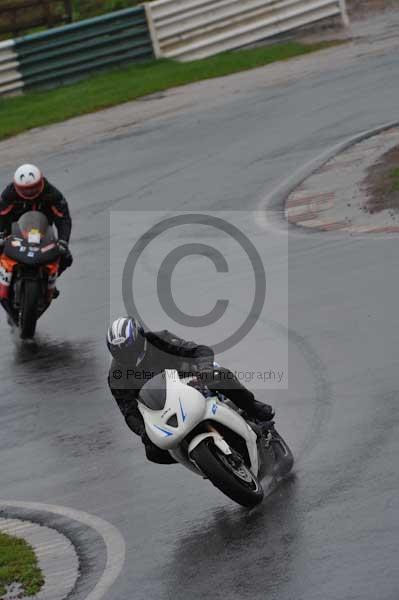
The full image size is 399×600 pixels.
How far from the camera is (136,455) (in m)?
10.3

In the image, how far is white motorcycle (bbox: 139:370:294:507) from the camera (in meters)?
8.30

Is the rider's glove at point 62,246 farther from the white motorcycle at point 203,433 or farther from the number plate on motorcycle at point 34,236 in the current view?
the white motorcycle at point 203,433

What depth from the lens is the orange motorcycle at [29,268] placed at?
1358 cm

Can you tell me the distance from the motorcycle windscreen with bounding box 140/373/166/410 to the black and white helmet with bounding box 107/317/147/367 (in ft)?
1.24

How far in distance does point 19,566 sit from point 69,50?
20.8 meters

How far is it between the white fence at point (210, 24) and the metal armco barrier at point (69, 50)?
0.47 metres

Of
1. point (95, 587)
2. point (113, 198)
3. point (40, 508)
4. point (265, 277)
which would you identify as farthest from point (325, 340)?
point (113, 198)

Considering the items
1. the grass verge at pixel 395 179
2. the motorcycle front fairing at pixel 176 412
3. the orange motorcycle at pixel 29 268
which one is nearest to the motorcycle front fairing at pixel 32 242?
the orange motorcycle at pixel 29 268

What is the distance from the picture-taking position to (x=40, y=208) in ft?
46.3

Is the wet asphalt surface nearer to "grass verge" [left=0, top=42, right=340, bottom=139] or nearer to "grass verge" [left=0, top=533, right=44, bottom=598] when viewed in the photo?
"grass verge" [left=0, top=533, right=44, bottom=598]

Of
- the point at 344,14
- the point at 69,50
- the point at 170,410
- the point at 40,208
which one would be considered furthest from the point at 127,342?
the point at 344,14

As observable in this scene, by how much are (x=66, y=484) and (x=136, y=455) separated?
2.15 feet

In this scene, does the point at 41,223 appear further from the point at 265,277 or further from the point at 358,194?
the point at 358,194

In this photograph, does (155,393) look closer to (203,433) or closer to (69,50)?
(203,433)
